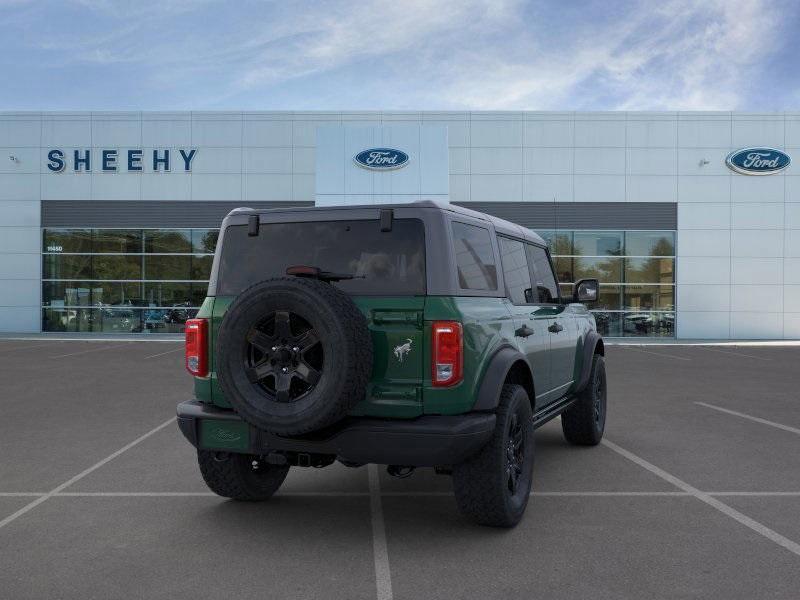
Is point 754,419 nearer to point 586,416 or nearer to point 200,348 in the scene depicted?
point 586,416

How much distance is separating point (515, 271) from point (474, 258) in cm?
83

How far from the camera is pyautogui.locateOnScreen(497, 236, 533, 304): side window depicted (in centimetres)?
521

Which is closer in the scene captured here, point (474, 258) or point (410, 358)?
point (410, 358)

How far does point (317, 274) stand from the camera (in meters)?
4.21

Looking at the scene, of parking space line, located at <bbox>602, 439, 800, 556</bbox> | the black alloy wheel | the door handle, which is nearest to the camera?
the black alloy wheel

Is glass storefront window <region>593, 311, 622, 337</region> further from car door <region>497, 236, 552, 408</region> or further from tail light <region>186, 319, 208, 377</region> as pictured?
tail light <region>186, 319, 208, 377</region>

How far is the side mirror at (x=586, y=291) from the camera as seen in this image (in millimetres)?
6734

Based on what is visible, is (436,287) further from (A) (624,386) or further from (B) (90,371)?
(B) (90,371)

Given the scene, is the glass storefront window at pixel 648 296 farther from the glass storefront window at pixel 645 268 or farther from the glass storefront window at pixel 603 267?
the glass storefront window at pixel 603 267

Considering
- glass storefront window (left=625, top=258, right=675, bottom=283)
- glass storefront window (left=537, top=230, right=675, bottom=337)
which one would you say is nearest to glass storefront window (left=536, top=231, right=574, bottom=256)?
glass storefront window (left=537, top=230, right=675, bottom=337)

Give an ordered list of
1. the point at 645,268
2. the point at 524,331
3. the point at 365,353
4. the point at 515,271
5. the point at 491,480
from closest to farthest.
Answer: the point at 365,353, the point at 491,480, the point at 524,331, the point at 515,271, the point at 645,268

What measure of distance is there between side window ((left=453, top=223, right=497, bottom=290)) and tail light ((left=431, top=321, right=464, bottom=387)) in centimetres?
37

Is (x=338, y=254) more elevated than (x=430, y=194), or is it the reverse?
(x=430, y=194)

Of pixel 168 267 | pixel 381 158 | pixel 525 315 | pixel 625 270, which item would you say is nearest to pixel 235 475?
pixel 525 315
